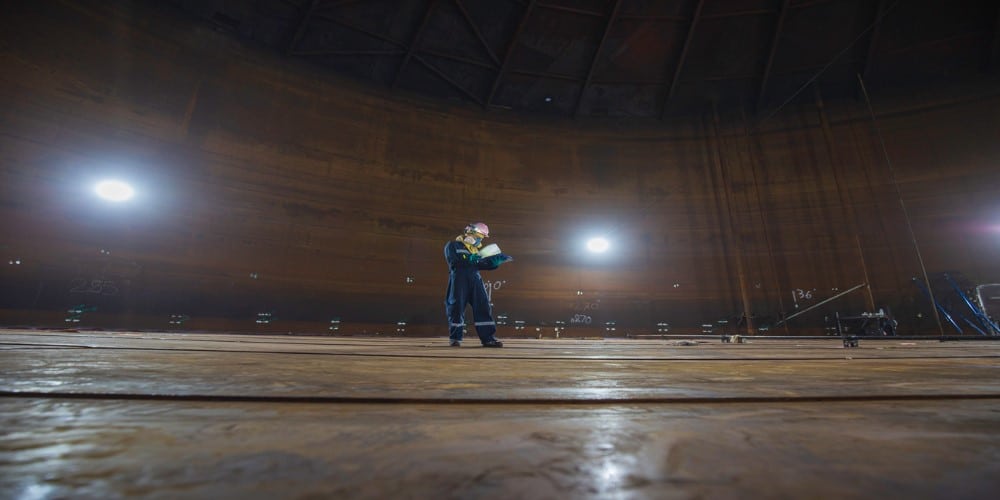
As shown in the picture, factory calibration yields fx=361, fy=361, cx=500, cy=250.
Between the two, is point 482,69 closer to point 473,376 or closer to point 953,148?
point 473,376

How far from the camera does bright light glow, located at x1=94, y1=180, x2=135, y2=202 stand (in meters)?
6.08

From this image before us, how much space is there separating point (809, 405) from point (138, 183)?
30.0 feet

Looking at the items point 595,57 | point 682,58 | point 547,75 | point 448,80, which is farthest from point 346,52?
point 682,58

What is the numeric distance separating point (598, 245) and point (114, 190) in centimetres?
956

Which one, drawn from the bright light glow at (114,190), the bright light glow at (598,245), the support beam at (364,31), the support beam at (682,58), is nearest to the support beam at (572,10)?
the support beam at (682,58)

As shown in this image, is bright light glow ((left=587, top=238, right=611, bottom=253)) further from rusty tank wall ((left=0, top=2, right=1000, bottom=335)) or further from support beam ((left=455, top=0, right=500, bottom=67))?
support beam ((left=455, top=0, right=500, bottom=67))

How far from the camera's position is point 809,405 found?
2.18 feet

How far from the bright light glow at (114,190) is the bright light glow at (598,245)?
30.0 ft

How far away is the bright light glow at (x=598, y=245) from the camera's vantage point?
899 cm

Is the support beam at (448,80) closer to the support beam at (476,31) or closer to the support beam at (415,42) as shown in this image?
the support beam at (415,42)

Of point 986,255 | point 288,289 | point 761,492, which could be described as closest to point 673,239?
point 986,255

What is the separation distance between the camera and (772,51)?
29.1ft

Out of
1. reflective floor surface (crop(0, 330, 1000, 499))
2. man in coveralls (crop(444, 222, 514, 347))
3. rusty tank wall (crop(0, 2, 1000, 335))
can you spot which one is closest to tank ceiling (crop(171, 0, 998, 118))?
rusty tank wall (crop(0, 2, 1000, 335))

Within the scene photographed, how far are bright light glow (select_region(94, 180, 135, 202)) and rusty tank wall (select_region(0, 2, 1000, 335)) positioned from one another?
0.40 ft
